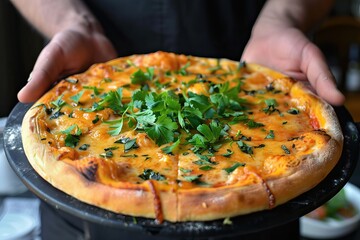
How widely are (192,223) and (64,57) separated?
976 millimetres

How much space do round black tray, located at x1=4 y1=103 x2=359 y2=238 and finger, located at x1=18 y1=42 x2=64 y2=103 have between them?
0.27m

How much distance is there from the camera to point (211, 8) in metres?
2.38

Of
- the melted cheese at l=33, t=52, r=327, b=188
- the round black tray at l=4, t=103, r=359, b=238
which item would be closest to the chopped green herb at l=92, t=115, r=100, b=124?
the melted cheese at l=33, t=52, r=327, b=188

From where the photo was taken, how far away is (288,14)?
239 cm

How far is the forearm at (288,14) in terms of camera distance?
7.60ft

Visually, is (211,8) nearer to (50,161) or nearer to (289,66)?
(289,66)

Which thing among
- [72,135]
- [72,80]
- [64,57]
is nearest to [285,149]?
[72,135]

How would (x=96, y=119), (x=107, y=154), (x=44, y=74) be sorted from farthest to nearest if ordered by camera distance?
1. (x=44, y=74)
2. (x=96, y=119)
3. (x=107, y=154)

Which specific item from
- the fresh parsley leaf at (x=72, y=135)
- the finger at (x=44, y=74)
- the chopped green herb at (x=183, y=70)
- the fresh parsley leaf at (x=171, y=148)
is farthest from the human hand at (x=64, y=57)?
the fresh parsley leaf at (x=171, y=148)

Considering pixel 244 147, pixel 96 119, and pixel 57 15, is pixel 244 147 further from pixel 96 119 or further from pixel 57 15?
pixel 57 15

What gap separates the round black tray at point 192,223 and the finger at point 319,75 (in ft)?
0.88

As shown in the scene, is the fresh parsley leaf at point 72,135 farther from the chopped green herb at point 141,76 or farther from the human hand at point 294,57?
the human hand at point 294,57

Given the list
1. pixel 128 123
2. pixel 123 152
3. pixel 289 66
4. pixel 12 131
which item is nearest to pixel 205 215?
pixel 123 152

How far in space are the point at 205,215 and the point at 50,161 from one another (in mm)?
422
